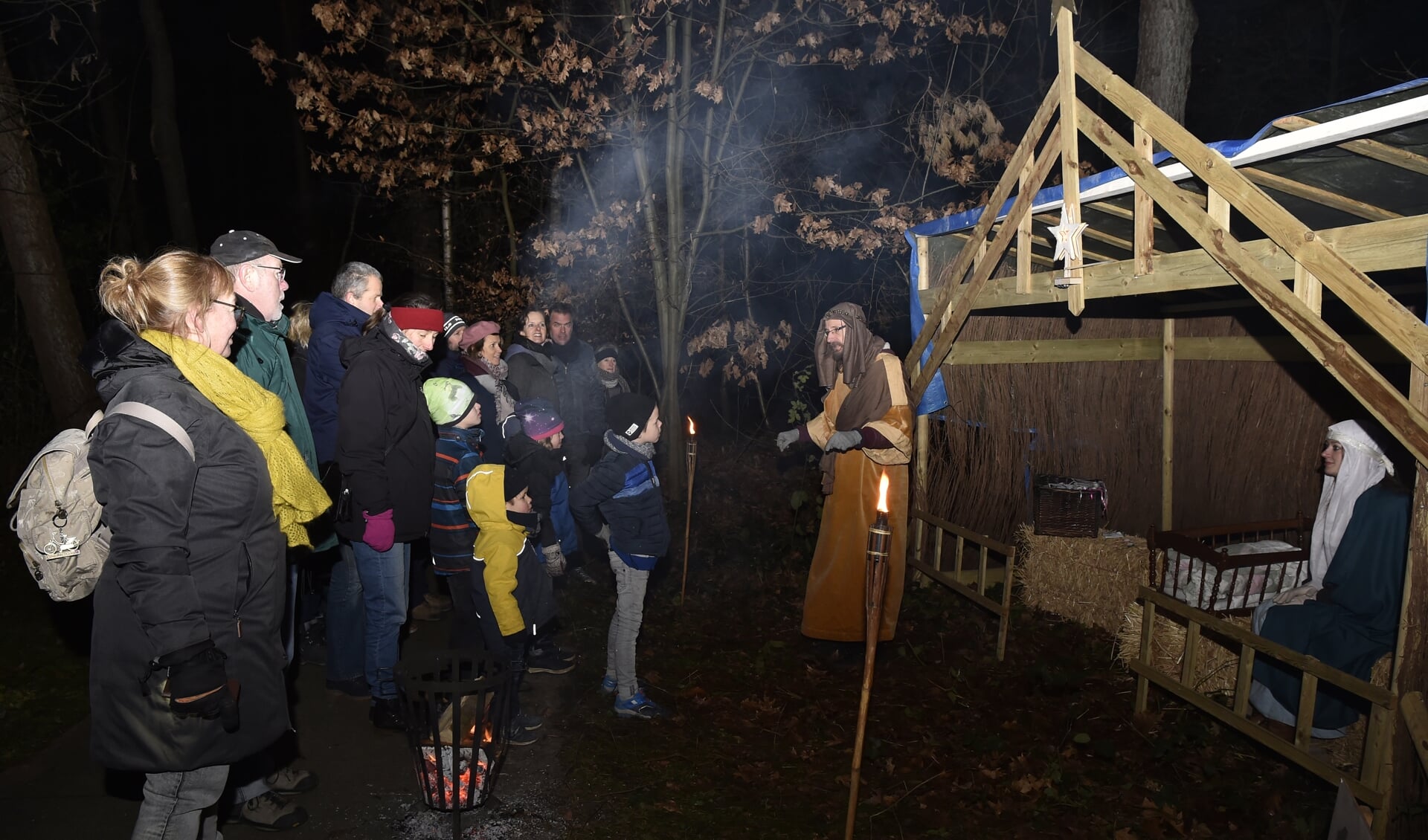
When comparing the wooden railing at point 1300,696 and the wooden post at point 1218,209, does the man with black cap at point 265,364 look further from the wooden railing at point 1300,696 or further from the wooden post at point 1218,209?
the wooden railing at point 1300,696

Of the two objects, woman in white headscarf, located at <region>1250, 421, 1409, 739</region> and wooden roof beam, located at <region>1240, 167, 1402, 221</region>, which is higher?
wooden roof beam, located at <region>1240, 167, 1402, 221</region>

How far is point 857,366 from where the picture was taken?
5.88 m

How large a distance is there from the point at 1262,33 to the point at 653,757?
22.3 m

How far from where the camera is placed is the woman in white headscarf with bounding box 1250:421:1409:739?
15.4 feet

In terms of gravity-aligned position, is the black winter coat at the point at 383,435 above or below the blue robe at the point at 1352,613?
above

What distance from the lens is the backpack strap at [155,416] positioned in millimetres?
2676

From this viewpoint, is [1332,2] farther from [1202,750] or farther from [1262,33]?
[1202,750]

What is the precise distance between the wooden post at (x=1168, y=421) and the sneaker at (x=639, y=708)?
4.43 meters

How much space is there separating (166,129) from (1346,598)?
51.4 feet

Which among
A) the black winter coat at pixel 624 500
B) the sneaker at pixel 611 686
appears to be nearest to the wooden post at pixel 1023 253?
the black winter coat at pixel 624 500

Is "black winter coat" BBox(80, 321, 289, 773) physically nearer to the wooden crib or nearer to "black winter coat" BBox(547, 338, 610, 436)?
"black winter coat" BBox(547, 338, 610, 436)

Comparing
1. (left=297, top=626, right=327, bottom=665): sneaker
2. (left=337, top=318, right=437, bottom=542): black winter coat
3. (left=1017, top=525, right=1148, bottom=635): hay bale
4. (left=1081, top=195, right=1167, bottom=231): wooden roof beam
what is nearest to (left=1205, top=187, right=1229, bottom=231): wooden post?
(left=1081, top=195, right=1167, bottom=231): wooden roof beam

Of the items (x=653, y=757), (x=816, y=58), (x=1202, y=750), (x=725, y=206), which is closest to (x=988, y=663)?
(x=1202, y=750)

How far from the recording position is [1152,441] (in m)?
7.52
